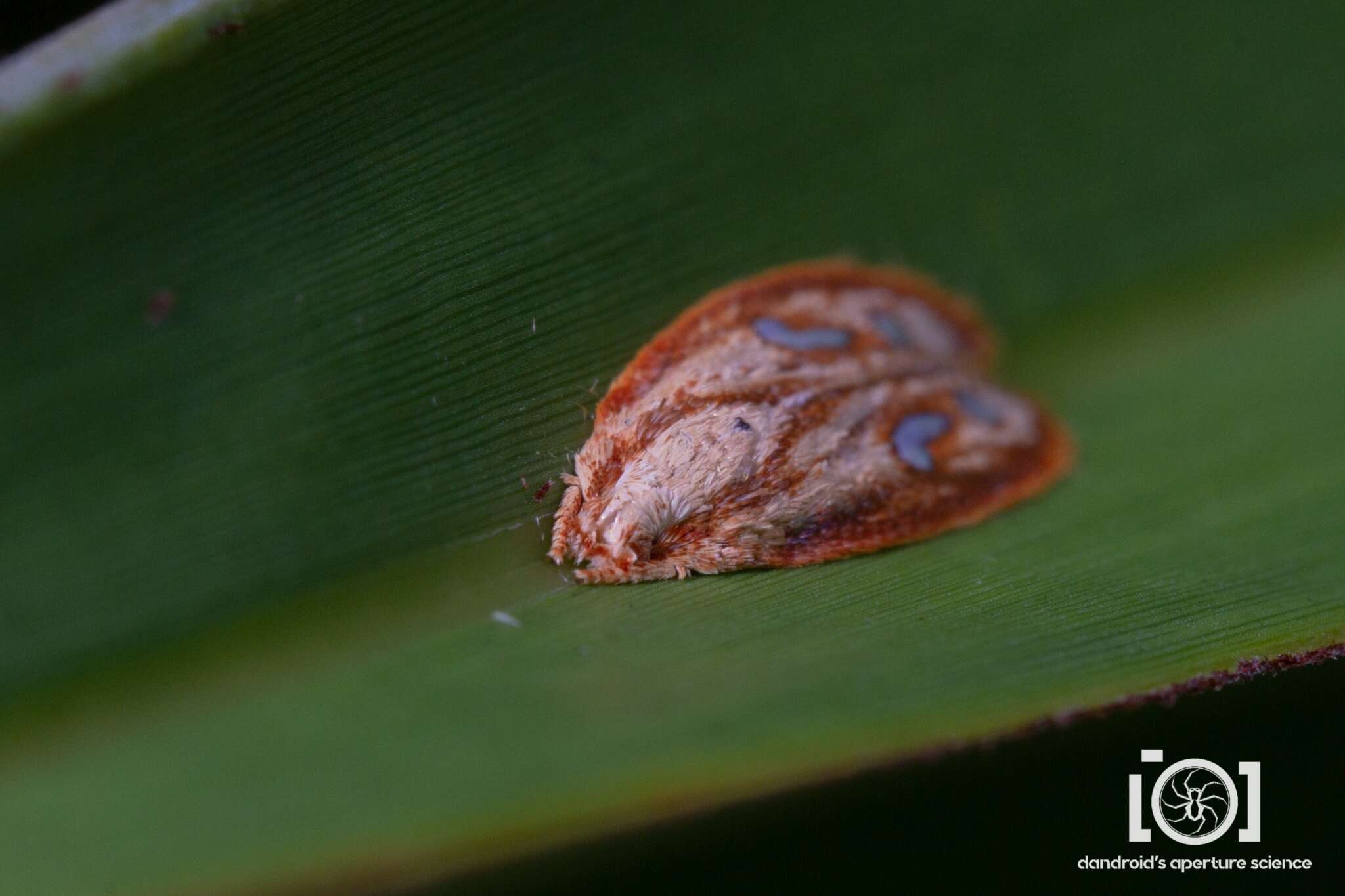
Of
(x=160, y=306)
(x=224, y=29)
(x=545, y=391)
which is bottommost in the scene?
(x=545, y=391)

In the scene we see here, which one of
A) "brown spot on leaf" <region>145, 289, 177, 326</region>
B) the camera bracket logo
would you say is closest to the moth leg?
"brown spot on leaf" <region>145, 289, 177, 326</region>

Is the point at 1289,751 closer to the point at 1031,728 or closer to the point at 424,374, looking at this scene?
the point at 1031,728

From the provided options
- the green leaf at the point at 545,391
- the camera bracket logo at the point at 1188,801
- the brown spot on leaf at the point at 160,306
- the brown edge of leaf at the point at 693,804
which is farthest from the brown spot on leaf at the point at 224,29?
the camera bracket logo at the point at 1188,801

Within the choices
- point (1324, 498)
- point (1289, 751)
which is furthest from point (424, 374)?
point (1289, 751)

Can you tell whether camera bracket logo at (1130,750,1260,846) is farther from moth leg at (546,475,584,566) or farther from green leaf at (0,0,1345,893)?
moth leg at (546,475,584,566)

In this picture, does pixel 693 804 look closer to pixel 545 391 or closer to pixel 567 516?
pixel 567 516

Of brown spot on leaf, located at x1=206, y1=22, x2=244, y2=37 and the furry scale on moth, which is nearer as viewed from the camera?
the furry scale on moth

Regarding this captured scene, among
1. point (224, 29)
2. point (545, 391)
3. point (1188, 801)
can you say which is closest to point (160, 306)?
point (224, 29)
